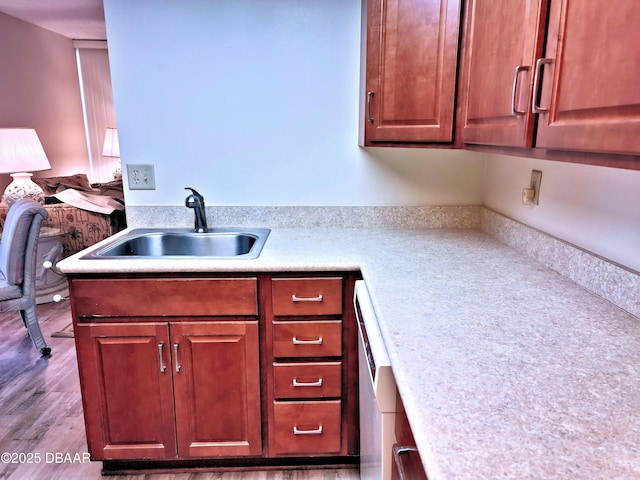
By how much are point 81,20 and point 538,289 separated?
558 cm

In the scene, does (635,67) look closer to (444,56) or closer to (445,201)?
(444,56)

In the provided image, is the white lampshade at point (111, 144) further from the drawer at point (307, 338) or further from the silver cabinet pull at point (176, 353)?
the drawer at point (307, 338)

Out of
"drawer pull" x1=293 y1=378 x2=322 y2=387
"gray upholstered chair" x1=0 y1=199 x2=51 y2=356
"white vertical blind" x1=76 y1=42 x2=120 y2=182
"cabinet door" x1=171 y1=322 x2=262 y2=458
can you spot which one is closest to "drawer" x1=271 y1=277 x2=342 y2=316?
"cabinet door" x1=171 y1=322 x2=262 y2=458

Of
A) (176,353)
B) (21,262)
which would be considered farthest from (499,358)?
(21,262)

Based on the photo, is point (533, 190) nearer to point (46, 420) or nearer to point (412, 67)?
point (412, 67)

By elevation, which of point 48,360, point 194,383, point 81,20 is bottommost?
point 48,360

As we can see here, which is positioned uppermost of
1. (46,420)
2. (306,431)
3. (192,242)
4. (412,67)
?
(412,67)

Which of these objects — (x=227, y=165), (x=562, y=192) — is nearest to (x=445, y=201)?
(x=562, y=192)

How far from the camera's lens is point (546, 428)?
63 centimetres

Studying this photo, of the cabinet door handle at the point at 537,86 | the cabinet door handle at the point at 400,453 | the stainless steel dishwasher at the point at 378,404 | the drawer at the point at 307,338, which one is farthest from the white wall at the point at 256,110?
the cabinet door handle at the point at 400,453

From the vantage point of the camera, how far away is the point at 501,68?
1.12 metres

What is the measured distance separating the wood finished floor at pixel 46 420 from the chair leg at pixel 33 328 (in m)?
0.05

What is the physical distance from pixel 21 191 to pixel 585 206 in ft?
12.3

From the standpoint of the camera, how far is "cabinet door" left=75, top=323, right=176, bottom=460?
1.52 meters
